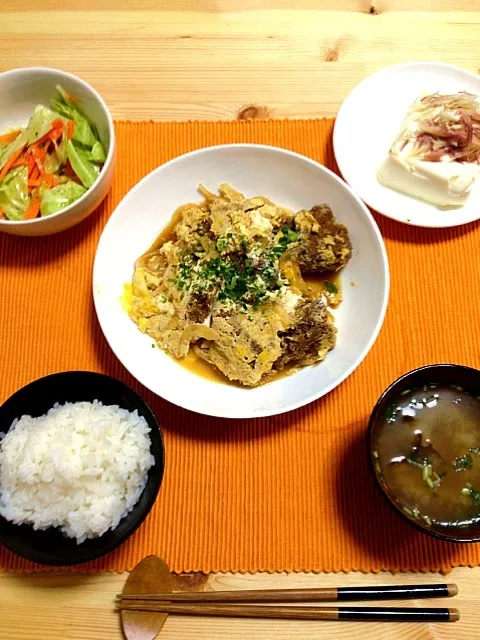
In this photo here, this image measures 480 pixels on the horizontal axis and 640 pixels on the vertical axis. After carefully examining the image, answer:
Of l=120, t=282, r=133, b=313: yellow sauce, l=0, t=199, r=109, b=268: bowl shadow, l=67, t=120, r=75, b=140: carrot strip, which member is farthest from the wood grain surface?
l=67, t=120, r=75, b=140: carrot strip

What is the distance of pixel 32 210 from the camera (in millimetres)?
1981

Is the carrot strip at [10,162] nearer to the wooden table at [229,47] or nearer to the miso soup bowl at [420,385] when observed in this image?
the wooden table at [229,47]

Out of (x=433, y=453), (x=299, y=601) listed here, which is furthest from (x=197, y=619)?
(x=433, y=453)

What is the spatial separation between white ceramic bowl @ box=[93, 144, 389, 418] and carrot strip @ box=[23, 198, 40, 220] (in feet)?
0.93

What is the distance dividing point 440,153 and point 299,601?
158 cm

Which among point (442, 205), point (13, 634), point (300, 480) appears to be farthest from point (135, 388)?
point (442, 205)

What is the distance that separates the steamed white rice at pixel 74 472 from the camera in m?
1.64

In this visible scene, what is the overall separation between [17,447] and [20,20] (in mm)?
1798

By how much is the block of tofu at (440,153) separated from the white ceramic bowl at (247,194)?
0.86 ft

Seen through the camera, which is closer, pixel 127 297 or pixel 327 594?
pixel 327 594

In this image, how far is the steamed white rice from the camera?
1.64 metres

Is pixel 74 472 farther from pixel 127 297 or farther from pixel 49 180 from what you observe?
pixel 49 180

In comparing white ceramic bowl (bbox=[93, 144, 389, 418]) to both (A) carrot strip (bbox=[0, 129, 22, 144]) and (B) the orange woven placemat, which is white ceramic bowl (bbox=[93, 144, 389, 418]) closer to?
(B) the orange woven placemat

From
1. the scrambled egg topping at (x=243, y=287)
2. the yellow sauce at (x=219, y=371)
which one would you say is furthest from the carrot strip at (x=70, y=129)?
the yellow sauce at (x=219, y=371)
